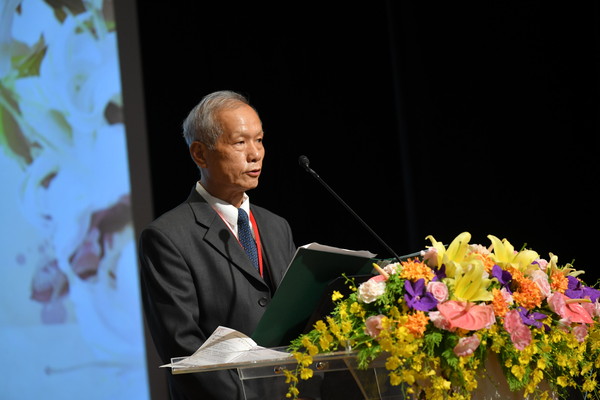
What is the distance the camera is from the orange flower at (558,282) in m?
1.84

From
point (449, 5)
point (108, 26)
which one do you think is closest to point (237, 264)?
point (108, 26)

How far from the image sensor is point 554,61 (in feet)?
13.8

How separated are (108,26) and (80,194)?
→ 0.84 metres

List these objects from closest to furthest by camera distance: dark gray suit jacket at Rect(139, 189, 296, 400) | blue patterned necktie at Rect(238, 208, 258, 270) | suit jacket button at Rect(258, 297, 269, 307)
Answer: dark gray suit jacket at Rect(139, 189, 296, 400), suit jacket button at Rect(258, 297, 269, 307), blue patterned necktie at Rect(238, 208, 258, 270)

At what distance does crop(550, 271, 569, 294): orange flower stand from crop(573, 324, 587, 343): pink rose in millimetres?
95

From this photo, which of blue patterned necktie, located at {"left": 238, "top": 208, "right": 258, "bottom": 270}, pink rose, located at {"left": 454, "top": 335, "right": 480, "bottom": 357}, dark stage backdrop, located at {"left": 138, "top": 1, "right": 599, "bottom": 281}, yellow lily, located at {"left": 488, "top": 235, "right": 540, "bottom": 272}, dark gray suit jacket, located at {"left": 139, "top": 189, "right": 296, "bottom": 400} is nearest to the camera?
pink rose, located at {"left": 454, "top": 335, "right": 480, "bottom": 357}

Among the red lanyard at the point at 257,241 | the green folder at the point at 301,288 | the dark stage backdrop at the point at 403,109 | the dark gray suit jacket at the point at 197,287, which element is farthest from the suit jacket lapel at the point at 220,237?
the dark stage backdrop at the point at 403,109

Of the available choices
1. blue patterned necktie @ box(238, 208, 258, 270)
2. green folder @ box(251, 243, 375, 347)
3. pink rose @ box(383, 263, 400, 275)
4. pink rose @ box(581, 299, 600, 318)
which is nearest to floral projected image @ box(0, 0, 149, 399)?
blue patterned necktie @ box(238, 208, 258, 270)

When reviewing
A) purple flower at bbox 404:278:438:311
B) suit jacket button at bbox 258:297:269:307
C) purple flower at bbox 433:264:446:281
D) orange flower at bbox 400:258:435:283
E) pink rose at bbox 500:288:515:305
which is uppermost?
orange flower at bbox 400:258:435:283

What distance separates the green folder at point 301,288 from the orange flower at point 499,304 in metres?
0.39

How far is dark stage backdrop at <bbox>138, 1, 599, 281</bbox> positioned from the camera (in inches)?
164

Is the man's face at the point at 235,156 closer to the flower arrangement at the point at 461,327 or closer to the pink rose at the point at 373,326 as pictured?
the flower arrangement at the point at 461,327

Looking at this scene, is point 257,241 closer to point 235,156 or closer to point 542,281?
point 235,156

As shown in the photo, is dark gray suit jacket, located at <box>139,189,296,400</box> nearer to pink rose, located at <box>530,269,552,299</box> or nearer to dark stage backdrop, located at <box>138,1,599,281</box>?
pink rose, located at <box>530,269,552,299</box>
